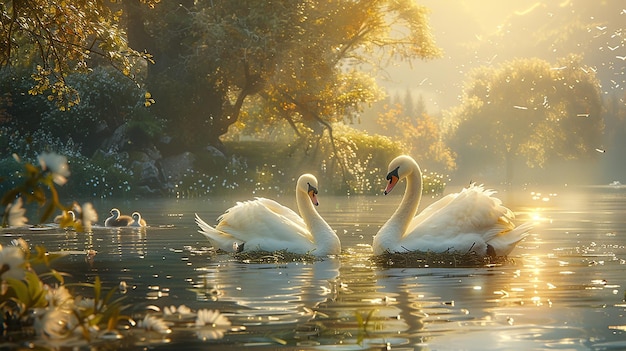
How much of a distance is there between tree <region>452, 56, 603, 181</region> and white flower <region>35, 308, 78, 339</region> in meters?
88.6

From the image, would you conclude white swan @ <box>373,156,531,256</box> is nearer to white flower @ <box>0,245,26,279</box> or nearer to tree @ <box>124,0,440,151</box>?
white flower @ <box>0,245,26,279</box>

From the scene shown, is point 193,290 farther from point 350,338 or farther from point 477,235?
→ point 477,235

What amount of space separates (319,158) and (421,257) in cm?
3074

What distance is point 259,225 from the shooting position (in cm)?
1535

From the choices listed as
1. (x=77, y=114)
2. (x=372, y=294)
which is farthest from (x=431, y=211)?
(x=77, y=114)

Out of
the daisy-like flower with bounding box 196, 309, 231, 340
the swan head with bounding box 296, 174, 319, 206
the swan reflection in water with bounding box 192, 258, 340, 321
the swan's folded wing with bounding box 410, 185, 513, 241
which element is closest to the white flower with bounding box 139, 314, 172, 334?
the daisy-like flower with bounding box 196, 309, 231, 340

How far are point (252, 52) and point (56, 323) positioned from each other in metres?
32.3

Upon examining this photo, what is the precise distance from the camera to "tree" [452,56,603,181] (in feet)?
314

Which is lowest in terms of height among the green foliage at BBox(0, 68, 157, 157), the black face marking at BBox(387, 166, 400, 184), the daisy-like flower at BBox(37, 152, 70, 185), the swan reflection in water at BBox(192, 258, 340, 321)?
the swan reflection in water at BBox(192, 258, 340, 321)

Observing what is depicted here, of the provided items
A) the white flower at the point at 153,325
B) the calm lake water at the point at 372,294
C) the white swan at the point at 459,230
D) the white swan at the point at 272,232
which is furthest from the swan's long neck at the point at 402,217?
the white flower at the point at 153,325

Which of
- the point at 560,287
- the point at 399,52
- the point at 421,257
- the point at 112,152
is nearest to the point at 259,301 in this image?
the point at 560,287

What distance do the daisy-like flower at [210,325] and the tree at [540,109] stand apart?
8769 cm

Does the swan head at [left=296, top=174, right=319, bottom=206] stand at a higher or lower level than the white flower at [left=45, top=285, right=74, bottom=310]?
higher

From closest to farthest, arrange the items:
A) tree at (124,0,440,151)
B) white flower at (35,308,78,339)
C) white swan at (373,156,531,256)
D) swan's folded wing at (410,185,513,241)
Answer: white flower at (35,308,78,339) < white swan at (373,156,531,256) < swan's folded wing at (410,185,513,241) < tree at (124,0,440,151)
